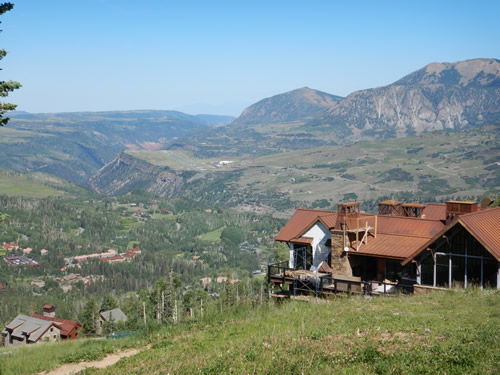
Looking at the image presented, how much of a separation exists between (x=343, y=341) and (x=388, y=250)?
15527mm

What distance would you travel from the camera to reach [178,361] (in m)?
16.6

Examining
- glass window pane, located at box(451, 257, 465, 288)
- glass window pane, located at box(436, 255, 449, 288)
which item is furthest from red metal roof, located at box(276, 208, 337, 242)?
glass window pane, located at box(451, 257, 465, 288)

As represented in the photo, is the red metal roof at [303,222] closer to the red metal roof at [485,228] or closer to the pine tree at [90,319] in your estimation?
the red metal roof at [485,228]

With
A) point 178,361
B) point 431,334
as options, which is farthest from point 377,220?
point 178,361

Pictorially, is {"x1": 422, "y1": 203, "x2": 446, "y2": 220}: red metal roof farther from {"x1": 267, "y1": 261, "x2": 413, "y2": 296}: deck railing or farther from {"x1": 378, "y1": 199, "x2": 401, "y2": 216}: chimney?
{"x1": 267, "y1": 261, "x2": 413, "y2": 296}: deck railing

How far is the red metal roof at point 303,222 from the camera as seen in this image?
3459cm

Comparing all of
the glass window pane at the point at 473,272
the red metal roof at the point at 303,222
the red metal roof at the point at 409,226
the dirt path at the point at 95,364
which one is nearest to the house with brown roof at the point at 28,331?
the red metal roof at the point at 303,222

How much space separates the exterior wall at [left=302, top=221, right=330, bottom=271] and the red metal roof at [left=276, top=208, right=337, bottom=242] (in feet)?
1.78

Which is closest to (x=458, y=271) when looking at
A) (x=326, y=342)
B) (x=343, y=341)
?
(x=343, y=341)

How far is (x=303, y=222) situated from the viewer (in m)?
37.1

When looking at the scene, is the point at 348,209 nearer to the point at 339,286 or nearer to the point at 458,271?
the point at 339,286

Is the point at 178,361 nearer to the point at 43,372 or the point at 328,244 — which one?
the point at 43,372

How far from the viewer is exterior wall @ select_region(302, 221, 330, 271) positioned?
34.5 meters

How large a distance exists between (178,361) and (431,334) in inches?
323
